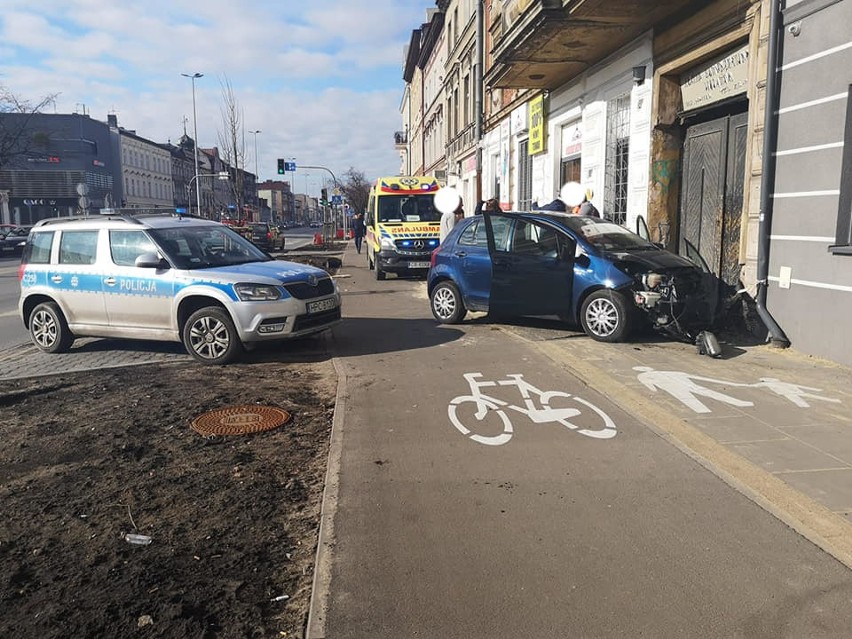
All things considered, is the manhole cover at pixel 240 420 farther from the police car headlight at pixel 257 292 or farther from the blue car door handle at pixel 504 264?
the blue car door handle at pixel 504 264

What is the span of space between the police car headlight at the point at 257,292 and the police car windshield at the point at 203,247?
2.77 feet

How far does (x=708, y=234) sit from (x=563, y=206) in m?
3.04

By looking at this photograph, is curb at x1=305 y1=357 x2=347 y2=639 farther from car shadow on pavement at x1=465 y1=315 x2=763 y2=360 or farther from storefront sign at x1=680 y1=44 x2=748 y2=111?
storefront sign at x1=680 y1=44 x2=748 y2=111

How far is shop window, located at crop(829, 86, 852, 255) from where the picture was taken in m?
7.17

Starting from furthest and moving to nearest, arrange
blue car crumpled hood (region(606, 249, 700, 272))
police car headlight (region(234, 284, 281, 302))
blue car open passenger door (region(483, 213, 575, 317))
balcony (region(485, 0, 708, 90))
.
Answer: balcony (region(485, 0, 708, 90))
blue car open passenger door (region(483, 213, 575, 317))
blue car crumpled hood (region(606, 249, 700, 272))
police car headlight (region(234, 284, 281, 302))

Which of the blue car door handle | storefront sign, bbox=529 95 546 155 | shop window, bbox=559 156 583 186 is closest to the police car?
the blue car door handle

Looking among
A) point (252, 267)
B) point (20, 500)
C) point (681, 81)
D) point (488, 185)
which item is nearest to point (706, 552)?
point (20, 500)

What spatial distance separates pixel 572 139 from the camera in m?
16.9

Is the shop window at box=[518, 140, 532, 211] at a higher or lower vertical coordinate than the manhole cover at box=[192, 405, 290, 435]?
higher

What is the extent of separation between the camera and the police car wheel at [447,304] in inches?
412

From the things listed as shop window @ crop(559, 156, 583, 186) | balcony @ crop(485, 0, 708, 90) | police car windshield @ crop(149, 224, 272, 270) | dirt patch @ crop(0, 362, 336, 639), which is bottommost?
dirt patch @ crop(0, 362, 336, 639)

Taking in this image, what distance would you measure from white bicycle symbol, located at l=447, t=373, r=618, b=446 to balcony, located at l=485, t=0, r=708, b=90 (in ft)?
23.6

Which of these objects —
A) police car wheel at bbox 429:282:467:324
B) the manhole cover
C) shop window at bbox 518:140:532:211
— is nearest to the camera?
the manhole cover

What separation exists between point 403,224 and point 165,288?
10.7m
